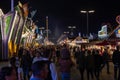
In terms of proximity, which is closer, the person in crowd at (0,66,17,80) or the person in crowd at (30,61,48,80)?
the person in crowd at (0,66,17,80)

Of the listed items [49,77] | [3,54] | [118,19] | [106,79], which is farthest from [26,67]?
[118,19]

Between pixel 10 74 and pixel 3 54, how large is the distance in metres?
43.1

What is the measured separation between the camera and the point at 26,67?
59.1ft

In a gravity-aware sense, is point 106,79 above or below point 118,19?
below

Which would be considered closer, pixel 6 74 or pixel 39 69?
pixel 6 74

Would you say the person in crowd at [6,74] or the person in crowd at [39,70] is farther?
the person in crowd at [39,70]

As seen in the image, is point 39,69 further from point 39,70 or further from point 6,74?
point 6,74

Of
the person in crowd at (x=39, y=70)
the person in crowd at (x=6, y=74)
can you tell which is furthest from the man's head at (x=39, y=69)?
the person in crowd at (x=6, y=74)

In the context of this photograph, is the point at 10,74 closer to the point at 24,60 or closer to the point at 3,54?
the point at 24,60

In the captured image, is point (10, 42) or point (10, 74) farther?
point (10, 42)

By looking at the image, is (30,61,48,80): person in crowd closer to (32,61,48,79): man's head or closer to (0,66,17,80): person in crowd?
(32,61,48,79): man's head

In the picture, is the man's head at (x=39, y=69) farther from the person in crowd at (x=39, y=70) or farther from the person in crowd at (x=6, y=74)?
the person in crowd at (x=6, y=74)

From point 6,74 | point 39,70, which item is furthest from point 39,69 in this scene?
point 6,74

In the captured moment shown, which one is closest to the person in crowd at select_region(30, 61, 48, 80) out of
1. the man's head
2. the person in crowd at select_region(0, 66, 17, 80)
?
the man's head
